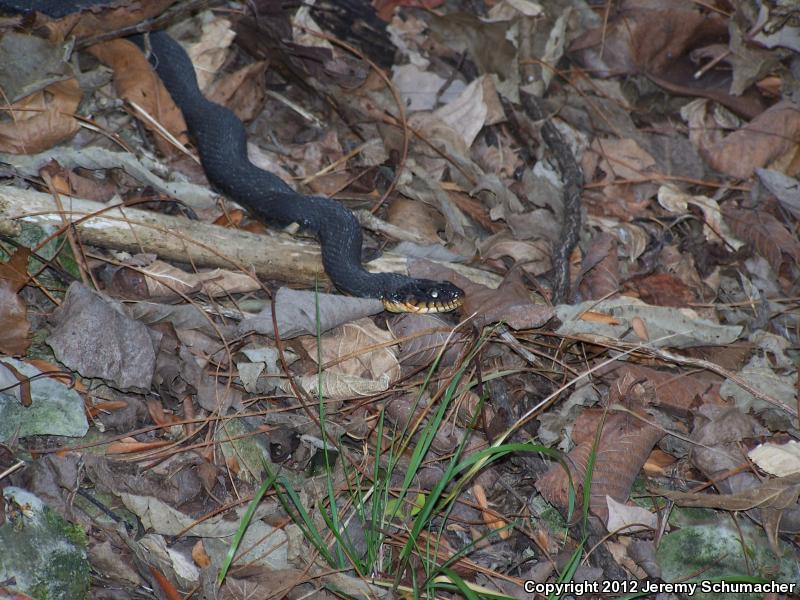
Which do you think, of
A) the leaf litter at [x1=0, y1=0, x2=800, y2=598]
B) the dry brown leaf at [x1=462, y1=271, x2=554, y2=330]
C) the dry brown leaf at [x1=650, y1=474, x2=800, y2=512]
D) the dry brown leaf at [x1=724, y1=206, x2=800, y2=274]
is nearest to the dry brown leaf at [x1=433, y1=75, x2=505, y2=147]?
the leaf litter at [x1=0, y1=0, x2=800, y2=598]

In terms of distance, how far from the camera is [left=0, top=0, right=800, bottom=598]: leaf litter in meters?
3.24

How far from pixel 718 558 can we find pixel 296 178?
3.30m

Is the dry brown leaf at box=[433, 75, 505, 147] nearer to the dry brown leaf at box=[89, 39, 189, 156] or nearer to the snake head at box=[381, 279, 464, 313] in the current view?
the snake head at box=[381, 279, 464, 313]

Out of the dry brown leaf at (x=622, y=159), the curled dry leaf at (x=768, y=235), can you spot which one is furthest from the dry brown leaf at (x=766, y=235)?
the dry brown leaf at (x=622, y=159)

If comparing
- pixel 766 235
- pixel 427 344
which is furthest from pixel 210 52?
pixel 766 235

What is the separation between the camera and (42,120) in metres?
4.40

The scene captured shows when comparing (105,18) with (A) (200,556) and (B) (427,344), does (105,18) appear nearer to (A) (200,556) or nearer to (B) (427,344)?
(B) (427,344)

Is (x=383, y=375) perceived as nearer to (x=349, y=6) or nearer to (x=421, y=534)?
(x=421, y=534)

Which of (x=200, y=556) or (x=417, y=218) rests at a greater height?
(x=417, y=218)

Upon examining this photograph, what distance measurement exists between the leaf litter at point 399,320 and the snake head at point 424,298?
11 cm

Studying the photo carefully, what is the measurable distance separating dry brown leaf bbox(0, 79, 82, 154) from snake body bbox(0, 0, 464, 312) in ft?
1.93

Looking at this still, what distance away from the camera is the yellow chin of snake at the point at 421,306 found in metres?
4.24

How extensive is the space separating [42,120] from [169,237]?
111cm

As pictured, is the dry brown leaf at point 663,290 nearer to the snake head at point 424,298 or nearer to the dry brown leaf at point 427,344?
the snake head at point 424,298
